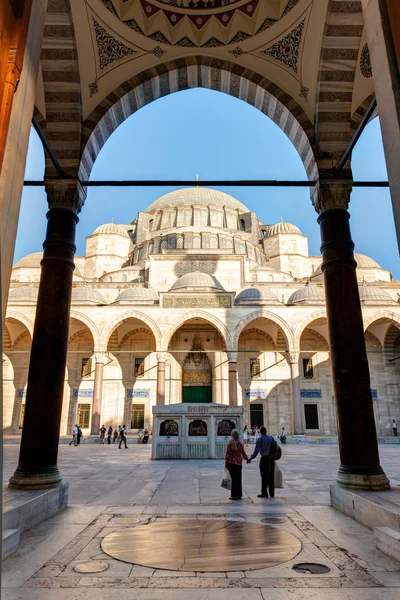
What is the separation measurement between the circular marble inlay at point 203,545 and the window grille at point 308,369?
19.4 metres

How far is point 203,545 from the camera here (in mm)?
2977

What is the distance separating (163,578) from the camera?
237cm

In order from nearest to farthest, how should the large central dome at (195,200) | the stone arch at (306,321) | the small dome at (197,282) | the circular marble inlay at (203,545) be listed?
the circular marble inlay at (203,545) → the stone arch at (306,321) → the small dome at (197,282) → the large central dome at (195,200)

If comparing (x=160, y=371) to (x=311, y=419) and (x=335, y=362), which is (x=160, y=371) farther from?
(x=335, y=362)

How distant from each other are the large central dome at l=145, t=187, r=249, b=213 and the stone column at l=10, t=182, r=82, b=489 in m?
29.5

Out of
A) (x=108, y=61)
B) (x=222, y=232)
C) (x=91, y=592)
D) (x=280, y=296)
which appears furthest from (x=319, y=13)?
(x=222, y=232)

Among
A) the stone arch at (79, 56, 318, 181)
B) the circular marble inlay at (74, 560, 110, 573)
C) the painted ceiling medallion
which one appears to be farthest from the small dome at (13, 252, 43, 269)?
the circular marble inlay at (74, 560, 110, 573)

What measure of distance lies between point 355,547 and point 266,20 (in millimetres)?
5764

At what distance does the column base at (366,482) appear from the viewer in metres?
4.02

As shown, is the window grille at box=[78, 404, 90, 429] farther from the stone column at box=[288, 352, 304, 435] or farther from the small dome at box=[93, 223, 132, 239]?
the small dome at box=[93, 223, 132, 239]

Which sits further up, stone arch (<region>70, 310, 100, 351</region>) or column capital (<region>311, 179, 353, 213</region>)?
→ stone arch (<region>70, 310, 100, 351</region>)

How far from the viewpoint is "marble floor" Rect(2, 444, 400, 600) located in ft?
7.16

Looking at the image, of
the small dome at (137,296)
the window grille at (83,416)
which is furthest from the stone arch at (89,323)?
the window grille at (83,416)

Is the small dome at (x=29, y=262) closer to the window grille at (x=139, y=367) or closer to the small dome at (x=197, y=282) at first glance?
the window grille at (x=139, y=367)
